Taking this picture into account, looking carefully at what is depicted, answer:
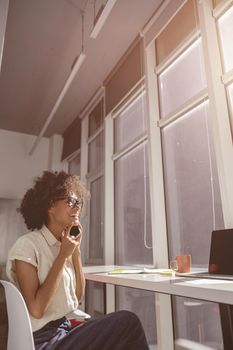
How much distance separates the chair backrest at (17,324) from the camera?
0.73 meters

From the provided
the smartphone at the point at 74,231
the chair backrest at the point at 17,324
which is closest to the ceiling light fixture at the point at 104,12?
the smartphone at the point at 74,231

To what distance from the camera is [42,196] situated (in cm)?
138

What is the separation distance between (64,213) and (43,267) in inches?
11.8

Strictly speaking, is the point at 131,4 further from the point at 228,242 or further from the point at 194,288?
the point at 194,288

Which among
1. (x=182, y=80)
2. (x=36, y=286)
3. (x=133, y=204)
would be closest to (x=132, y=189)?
(x=133, y=204)

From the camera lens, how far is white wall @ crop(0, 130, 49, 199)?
4.96 metres

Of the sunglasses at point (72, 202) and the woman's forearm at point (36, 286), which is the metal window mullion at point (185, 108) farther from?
the woman's forearm at point (36, 286)

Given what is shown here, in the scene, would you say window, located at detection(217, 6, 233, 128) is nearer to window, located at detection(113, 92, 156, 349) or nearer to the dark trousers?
window, located at detection(113, 92, 156, 349)

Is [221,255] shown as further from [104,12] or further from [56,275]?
[104,12]

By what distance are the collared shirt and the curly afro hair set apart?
0.49 feet

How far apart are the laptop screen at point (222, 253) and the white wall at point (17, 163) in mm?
3938

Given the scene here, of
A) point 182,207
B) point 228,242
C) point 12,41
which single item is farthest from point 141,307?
point 12,41

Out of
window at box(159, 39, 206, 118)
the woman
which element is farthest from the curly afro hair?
window at box(159, 39, 206, 118)

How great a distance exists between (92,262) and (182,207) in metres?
1.94
